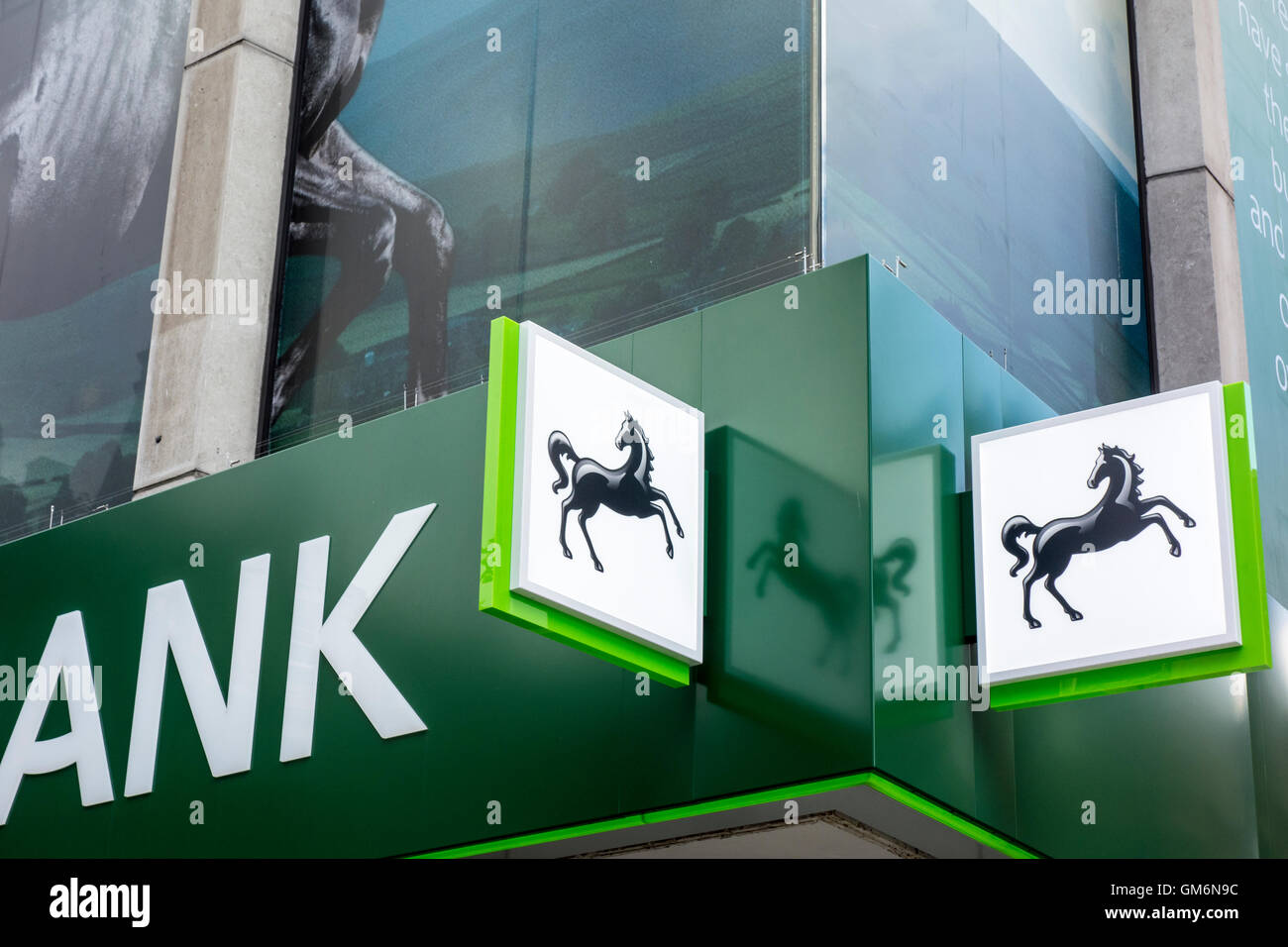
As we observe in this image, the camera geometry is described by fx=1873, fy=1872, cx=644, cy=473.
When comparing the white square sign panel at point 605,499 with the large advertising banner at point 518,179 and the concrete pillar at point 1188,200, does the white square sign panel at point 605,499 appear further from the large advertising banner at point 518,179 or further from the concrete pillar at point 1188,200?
the concrete pillar at point 1188,200

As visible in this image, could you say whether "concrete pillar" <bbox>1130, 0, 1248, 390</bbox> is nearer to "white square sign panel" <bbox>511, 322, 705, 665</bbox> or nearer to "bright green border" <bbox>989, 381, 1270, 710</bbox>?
"bright green border" <bbox>989, 381, 1270, 710</bbox>

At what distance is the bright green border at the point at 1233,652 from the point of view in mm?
10836

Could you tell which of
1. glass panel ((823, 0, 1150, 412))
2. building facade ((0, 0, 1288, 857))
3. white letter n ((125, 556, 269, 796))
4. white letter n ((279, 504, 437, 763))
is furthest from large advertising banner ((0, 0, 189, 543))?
glass panel ((823, 0, 1150, 412))

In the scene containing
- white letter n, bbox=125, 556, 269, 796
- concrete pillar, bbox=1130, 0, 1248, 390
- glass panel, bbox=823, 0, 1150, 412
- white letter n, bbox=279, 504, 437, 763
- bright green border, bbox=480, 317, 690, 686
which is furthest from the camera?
concrete pillar, bbox=1130, 0, 1248, 390

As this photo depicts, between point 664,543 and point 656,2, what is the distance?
530 cm

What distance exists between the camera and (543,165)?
591 inches

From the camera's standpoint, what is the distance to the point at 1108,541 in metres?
11.4

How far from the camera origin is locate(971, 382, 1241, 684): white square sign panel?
36.3 feet

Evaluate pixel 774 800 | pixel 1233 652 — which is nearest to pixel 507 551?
A: pixel 774 800

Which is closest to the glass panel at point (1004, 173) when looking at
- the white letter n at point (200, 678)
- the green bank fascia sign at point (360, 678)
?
the green bank fascia sign at point (360, 678)

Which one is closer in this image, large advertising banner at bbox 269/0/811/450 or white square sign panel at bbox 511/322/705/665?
white square sign panel at bbox 511/322/705/665

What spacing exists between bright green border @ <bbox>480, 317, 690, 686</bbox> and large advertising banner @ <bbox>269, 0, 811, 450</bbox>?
2.75m

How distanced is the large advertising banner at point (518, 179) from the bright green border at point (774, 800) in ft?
12.3
